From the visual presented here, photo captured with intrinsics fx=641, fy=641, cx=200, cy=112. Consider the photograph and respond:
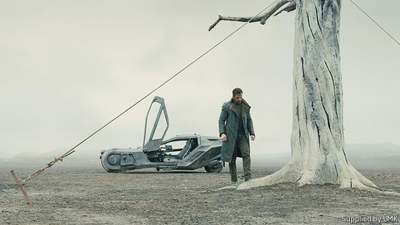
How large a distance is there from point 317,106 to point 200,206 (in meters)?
4.15

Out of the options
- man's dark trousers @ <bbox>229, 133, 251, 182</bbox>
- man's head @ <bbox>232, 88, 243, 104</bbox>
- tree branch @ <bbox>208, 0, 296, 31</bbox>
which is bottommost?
man's dark trousers @ <bbox>229, 133, 251, 182</bbox>

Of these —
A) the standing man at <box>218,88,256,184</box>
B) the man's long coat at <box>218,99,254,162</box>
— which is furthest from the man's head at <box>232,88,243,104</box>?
the man's long coat at <box>218,99,254,162</box>

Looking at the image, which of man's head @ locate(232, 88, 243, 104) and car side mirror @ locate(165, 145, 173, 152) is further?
car side mirror @ locate(165, 145, 173, 152)

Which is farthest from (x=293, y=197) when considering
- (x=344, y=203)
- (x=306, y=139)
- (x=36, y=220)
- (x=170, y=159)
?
(x=170, y=159)

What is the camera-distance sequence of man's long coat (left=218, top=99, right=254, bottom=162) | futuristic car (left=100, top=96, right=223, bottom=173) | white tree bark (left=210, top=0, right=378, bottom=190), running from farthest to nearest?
futuristic car (left=100, top=96, right=223, bottom=173) < man's long coat (left=218, top=99, right=254, bottom=162) < white tree bark (left=210, top=0, right=378, bottom=190)

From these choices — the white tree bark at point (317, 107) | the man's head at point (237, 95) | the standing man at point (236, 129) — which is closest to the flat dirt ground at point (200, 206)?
the white tree bark at point (317, 107)

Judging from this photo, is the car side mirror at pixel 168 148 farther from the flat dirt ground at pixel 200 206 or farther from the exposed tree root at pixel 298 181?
the exposed tree root at pixel 298 181

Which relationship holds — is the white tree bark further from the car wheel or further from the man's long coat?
the car wheel

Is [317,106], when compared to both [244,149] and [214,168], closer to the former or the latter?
[244,149]

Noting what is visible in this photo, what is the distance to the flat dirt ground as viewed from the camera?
7867mm

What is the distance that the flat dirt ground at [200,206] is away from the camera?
7.87 meters

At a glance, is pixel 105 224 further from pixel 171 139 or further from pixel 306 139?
pixel 171 139

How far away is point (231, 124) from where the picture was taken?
12492 millimetres

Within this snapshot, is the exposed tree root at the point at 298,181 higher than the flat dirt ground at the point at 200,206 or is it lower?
higher
